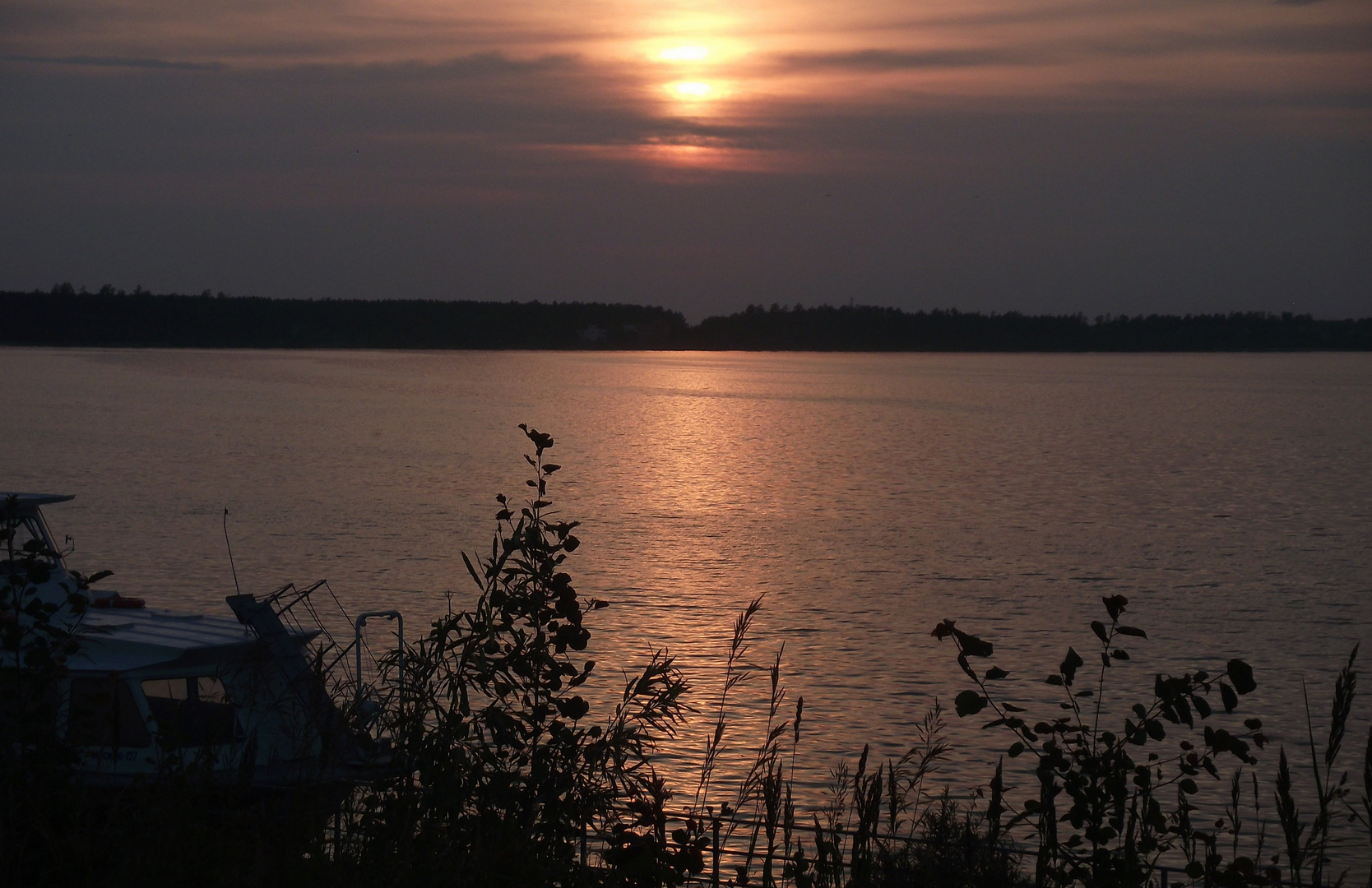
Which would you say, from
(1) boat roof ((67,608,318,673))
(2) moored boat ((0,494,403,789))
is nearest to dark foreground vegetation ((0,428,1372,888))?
(2) moored boat ((0,494,403,789))

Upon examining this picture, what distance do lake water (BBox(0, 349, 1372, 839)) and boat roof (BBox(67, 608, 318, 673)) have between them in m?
5.34

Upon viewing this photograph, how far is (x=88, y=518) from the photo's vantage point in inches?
1254

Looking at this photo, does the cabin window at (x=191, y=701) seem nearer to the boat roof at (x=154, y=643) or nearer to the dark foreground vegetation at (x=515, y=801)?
the boat roof at (x=154, y=643)

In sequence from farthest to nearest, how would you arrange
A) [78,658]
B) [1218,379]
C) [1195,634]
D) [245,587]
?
1. [1218,379]
2. [245,587]
3. [1195,634]
4. [78,658]

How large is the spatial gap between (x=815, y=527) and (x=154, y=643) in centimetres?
2633

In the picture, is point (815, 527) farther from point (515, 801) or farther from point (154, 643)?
point (515, 801)

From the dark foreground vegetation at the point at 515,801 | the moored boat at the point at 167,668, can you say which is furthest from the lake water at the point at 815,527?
the dark foreground vegetation at the point at 515,801

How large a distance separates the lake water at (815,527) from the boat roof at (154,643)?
534 centimetres

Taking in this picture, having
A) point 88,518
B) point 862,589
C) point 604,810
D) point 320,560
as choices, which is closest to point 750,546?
point 862,589

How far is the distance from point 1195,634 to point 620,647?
31.8 ft

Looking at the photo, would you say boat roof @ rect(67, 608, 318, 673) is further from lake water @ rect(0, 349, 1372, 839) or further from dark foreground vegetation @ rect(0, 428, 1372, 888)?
lake water @ rect(0, 349, 1372, 839)

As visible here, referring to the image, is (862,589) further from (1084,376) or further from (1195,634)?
(1084,376)

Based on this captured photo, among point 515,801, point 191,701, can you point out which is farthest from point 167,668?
point 515,801

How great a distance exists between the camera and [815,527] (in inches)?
1358
